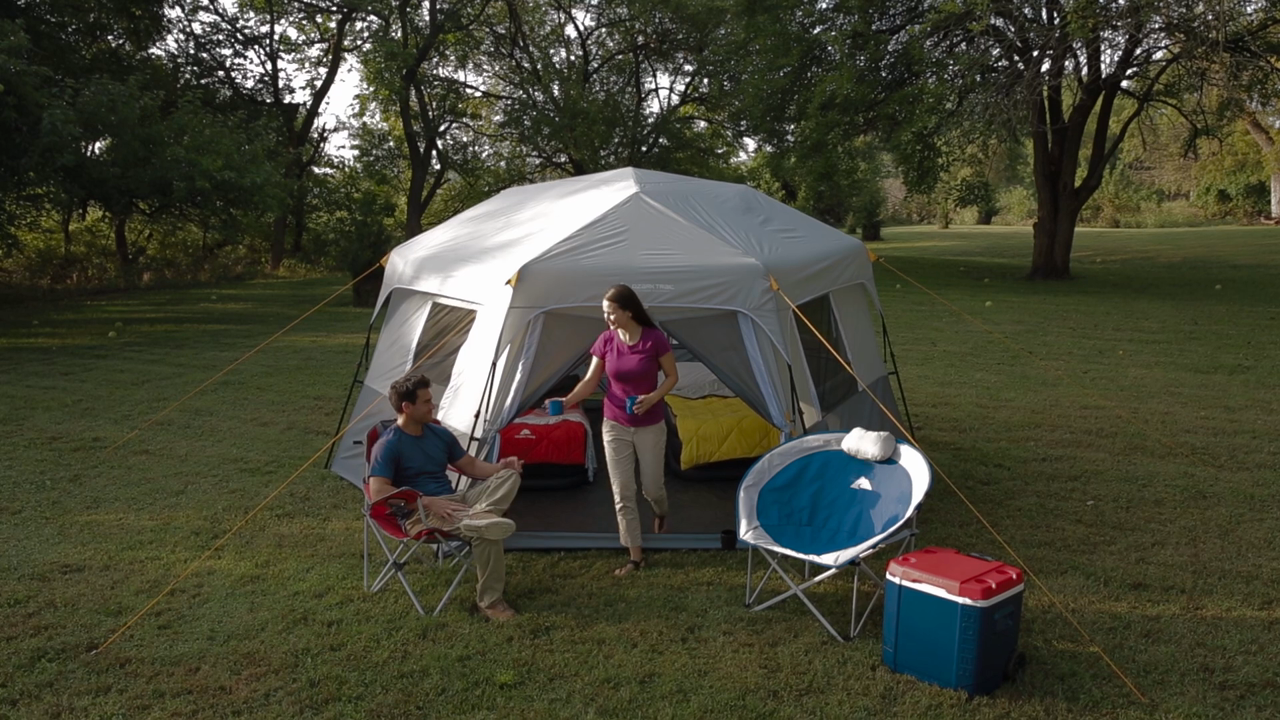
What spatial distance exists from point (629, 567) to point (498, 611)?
2.52 feet

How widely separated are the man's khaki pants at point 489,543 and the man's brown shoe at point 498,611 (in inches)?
0.7

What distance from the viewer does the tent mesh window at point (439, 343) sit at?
20.1 ft

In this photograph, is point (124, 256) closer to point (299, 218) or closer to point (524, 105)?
point (299, 218)

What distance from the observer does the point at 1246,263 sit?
19516 mm

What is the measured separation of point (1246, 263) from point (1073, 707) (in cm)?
1918

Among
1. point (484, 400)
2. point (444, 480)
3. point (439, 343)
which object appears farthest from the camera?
point (439, 343)

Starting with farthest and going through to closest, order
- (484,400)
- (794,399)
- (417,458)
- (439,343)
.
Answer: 1. (439,343)
2. (794,399)
3. (484,400)
4. (417,458)

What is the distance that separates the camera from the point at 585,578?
4.71 m

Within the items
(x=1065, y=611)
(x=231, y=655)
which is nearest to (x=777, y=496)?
(x=1065, y=611)

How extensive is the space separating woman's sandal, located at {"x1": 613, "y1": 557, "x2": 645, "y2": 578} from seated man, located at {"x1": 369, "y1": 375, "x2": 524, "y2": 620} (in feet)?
2.16

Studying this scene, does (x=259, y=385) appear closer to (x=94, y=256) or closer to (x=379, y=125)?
(x=94, y=256)

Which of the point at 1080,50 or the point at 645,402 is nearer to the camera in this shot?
the point at 645,402

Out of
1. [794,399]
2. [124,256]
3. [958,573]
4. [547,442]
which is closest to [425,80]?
[124,256]

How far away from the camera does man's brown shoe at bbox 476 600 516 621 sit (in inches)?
167
